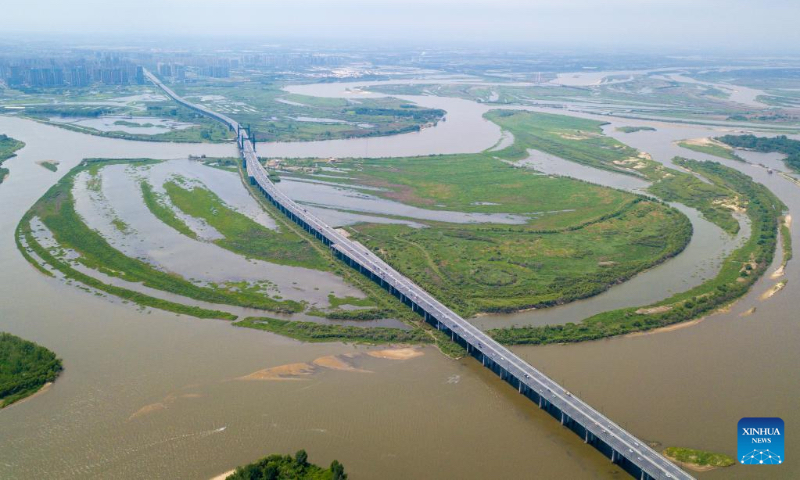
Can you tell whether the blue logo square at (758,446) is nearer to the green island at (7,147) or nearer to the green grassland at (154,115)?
the green island at (7,147)

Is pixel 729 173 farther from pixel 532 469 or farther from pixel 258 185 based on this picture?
pixel 532 469

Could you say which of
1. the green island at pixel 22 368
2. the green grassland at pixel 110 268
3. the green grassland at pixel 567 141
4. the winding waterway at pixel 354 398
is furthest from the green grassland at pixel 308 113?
the green island at pixel 22 368

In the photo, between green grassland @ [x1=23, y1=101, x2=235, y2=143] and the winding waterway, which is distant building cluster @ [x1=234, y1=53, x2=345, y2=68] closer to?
green grassland @ [x1=23, y1=101, x2=235, y2=143]

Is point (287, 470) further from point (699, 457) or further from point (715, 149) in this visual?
point (715, 149)

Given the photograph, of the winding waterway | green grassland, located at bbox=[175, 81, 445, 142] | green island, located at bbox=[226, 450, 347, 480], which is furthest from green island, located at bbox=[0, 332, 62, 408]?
green grassland, located at bbox=[175, 81, 445, 142]

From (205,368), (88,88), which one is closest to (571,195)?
(205,368)
